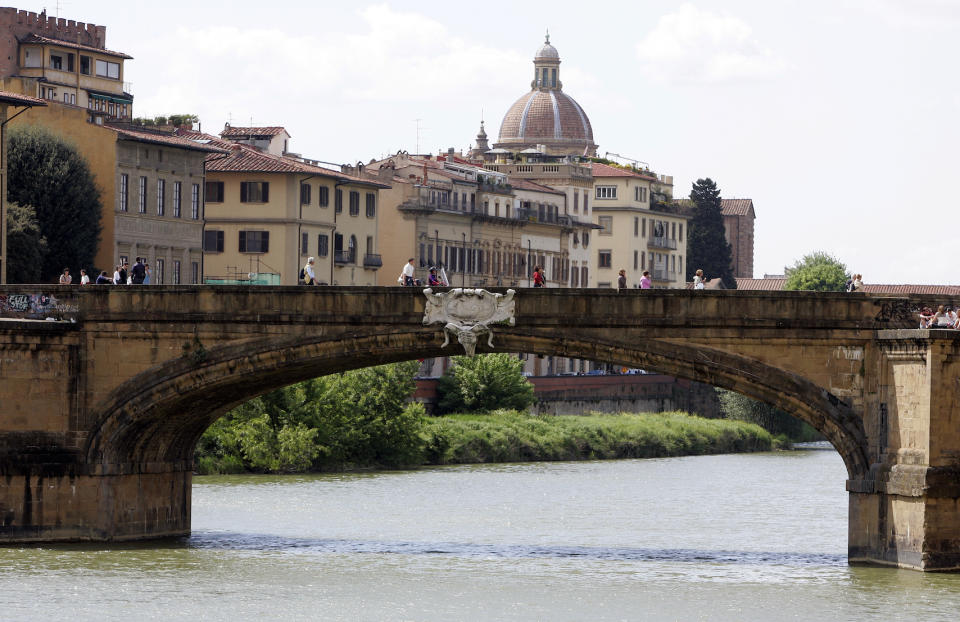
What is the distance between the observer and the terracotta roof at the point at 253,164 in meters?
82.1

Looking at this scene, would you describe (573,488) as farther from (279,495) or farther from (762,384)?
(762,384)

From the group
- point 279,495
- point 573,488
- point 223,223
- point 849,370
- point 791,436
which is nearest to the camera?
point 849,370

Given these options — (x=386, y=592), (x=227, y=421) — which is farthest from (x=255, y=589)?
(x=227, y=421)

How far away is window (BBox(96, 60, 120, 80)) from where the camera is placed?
97.4m

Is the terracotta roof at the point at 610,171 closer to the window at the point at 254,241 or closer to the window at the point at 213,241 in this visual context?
the window at the point at 254,241

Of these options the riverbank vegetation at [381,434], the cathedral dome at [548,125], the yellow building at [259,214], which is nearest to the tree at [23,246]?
the riverbank vegetation at [381,434]

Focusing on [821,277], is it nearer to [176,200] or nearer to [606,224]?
[606,224]

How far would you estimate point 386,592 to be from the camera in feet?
120

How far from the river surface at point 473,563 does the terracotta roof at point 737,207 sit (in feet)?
407

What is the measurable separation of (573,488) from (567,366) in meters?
51.3

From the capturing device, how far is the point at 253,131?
95.6 m

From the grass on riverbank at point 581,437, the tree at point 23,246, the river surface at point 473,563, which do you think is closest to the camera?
the river surface at point 473,563

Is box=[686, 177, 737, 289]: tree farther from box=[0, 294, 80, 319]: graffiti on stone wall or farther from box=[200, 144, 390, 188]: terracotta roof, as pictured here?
box=[0, 294, 80, 319]: graffiti on stone wall

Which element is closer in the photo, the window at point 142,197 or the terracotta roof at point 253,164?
the window at point 142,197
